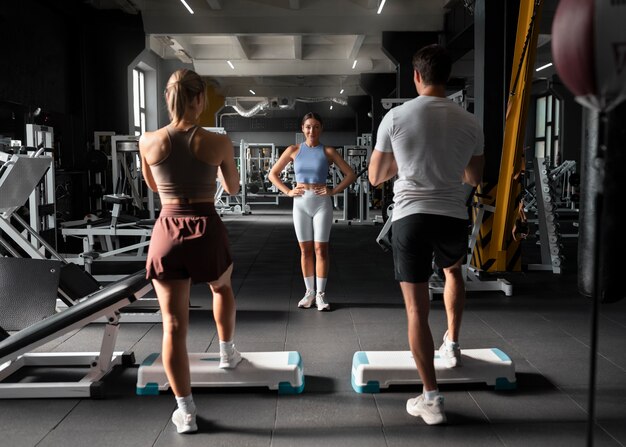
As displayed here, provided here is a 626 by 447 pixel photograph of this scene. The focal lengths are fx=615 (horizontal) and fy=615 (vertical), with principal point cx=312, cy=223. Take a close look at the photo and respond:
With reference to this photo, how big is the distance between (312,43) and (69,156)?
612cm

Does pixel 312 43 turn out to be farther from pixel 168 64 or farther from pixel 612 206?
pixel 612 206

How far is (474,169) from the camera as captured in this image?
2.44 metres

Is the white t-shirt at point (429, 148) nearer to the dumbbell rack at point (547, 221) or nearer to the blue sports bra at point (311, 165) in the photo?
the blue sports bra at point (311, 165)

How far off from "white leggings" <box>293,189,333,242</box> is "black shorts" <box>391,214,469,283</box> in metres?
1.85

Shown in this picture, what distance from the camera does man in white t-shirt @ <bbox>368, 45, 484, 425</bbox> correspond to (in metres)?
2.26

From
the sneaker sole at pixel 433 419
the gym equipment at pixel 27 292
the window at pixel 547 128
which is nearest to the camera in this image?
the sneaker sole at pixel 433 419

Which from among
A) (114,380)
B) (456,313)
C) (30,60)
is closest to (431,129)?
(456,313)

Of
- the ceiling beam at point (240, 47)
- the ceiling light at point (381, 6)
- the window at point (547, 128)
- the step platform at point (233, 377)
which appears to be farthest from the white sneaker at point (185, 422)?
the window at point (547, 128)

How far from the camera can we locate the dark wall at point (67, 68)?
7211mm

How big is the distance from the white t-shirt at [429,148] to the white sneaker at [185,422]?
112 cm

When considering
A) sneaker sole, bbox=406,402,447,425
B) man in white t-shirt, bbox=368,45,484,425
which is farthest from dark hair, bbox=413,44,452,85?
sneaker sole, bbox=406,402,447,425

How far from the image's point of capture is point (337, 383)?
2908 millimetres

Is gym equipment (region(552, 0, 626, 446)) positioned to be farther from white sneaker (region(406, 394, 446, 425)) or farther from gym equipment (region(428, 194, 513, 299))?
gym equipment (region(428, 194, 513, 299))

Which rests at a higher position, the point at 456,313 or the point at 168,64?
the point at 168,64
